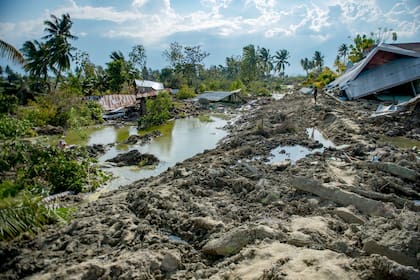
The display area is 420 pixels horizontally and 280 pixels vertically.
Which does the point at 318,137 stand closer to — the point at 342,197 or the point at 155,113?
the point at 342,197

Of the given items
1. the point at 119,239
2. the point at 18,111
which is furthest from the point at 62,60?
the point at 119,239

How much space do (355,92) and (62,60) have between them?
3000 centimetres

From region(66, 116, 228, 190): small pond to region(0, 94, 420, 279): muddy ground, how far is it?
271 centimetres

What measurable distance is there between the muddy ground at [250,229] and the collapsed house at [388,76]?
47.0 ft

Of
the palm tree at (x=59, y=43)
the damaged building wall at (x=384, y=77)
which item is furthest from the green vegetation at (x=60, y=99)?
the damaged building wall at (x=384, y=77)

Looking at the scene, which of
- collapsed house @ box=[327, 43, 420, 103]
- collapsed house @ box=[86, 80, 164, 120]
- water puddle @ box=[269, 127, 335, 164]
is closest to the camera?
water puddle @ box=[269, 127, 335, 164]

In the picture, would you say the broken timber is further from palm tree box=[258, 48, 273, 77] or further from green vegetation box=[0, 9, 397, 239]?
palm tree box=[258, 48, 273, 77]

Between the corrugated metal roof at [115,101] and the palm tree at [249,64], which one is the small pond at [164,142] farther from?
the palm tree at [249,64]

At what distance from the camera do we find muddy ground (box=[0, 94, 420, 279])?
4.26m

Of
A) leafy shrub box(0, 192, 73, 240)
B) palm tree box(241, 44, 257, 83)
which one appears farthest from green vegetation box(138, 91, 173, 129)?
palm tree box(241, 44, 257, 83)

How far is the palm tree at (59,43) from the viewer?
32844 mm

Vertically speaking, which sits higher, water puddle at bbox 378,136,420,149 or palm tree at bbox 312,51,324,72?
palm tree at bbox 312,51,324,72

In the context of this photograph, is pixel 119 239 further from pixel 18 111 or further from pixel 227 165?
pixel 18 111

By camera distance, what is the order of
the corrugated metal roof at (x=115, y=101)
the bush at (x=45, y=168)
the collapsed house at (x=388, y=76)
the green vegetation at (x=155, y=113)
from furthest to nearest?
the corrugated metal roof at (x=115, y=101), the green vegetation at (x=155, y=113), the collapsed house at (x=388, y=76), the bush at (x=45, y=168)
